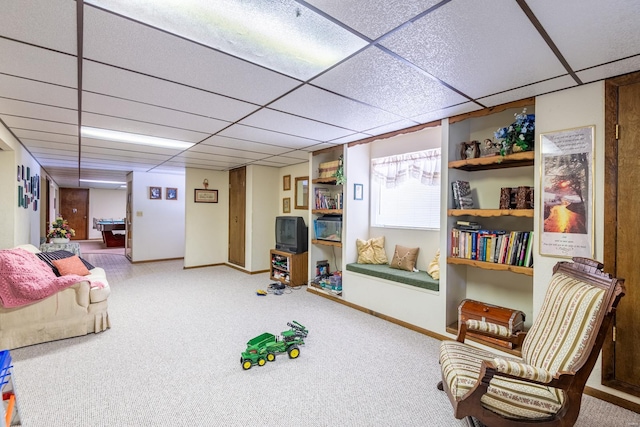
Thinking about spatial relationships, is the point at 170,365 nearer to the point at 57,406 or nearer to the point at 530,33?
the point at 57,406

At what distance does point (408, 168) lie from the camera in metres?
3.82

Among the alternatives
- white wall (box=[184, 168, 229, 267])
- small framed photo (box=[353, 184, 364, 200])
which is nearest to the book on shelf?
small framed photo (box=[353, 184, 364, 200])

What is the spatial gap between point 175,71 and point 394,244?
126 inches

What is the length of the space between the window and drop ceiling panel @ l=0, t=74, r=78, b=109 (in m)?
3.36

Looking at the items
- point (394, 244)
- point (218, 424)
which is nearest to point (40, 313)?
point (218, 424)

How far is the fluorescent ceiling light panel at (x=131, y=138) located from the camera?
345cm

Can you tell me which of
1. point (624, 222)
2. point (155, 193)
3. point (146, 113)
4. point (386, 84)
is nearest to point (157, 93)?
point (146, 113)

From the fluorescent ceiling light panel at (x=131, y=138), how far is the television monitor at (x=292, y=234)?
6.49 ft

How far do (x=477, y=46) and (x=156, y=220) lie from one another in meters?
7.63

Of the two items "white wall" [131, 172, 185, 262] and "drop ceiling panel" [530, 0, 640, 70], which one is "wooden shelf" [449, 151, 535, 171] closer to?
"drop ceiling panel" [530, 0, 640, 70]

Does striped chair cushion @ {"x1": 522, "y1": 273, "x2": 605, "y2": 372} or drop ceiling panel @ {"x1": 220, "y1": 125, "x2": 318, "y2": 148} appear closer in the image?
striped chair cushion @ {"x1": 522, "y1": 273, "x2": 605, "y2": 372}

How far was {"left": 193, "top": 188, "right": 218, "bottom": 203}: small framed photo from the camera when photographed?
6.58 metres

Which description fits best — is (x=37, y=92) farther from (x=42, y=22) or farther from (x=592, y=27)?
(x=592, y=27)

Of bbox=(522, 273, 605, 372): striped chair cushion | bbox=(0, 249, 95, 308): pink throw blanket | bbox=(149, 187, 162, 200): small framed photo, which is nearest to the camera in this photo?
bbox=(522, 273, 605, 372): striped chair cushion
